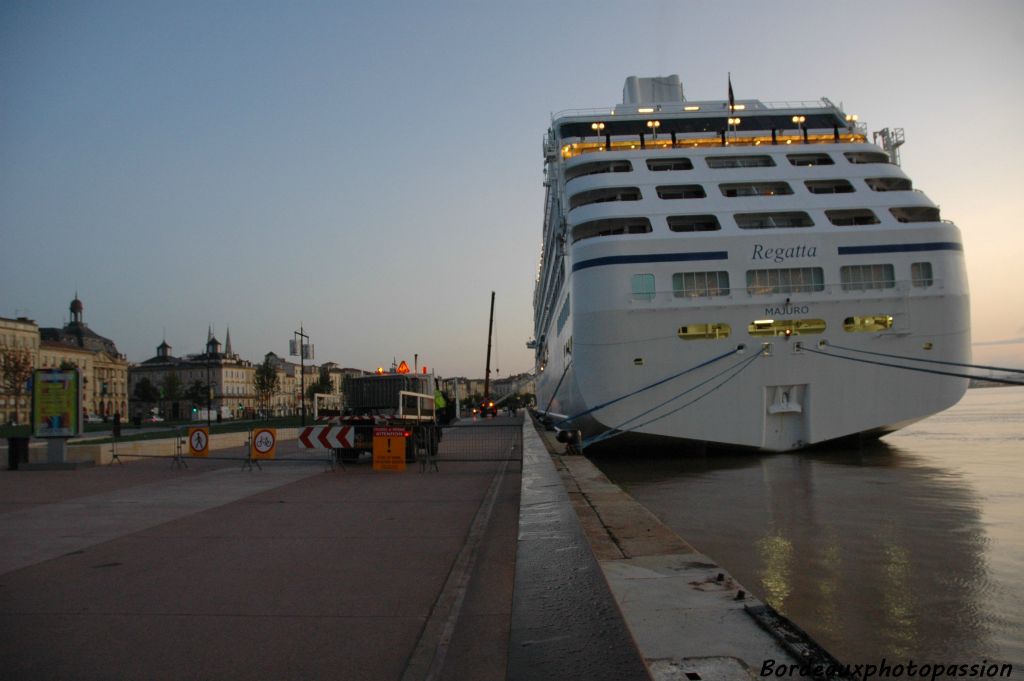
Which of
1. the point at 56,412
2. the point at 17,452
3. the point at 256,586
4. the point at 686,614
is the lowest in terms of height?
the point at 256,586

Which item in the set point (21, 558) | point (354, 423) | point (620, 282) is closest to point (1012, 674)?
point (21, 558)

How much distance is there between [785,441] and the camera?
766 inches

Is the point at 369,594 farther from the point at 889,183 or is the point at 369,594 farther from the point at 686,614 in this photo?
the point at 889,183

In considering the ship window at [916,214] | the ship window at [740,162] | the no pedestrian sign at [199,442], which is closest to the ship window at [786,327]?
the ship window at [916,214]

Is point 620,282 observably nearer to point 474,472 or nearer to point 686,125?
point 474,472

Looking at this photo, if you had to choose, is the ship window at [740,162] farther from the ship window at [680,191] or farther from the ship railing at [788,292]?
the ship railing at [788,292]

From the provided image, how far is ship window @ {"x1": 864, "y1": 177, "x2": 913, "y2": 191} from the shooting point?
22.0 meters

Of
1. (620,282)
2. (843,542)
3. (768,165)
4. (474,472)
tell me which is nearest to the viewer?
(843,542)

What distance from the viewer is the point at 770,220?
67.0ft

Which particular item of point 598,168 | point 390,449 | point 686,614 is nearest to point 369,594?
point 686,614

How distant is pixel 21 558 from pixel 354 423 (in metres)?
11.9

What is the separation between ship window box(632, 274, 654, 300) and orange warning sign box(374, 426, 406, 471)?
667 centimetres

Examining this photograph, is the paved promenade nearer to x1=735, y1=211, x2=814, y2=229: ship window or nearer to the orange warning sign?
the orange warning sign

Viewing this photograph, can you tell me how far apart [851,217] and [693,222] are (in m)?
4.29
